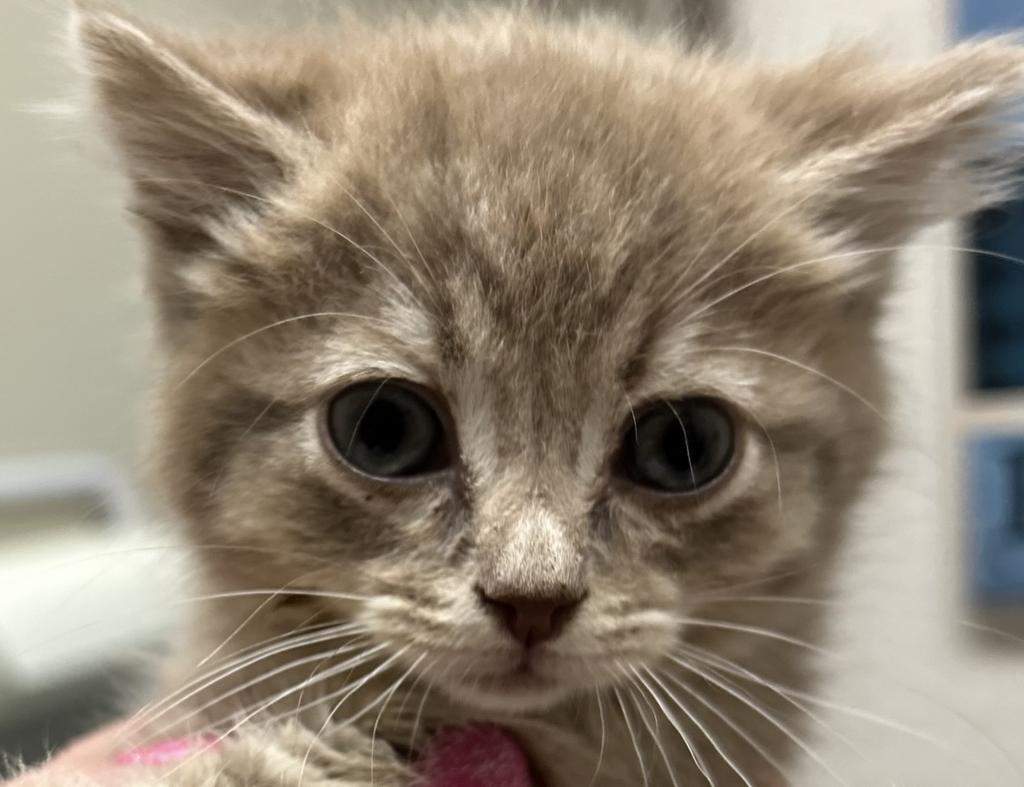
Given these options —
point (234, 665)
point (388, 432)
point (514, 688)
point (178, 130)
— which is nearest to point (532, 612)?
point (514, 688)

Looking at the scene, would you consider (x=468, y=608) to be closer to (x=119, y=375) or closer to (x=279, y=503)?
(x=279, y=503)

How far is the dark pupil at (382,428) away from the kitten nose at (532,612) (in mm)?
149

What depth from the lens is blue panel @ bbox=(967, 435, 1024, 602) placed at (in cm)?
154

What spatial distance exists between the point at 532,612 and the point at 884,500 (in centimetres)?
89

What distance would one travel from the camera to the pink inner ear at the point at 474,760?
797 millimetres

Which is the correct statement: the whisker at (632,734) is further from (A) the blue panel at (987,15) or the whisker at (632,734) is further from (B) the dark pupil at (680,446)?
(A) the blue panel at (987,15)

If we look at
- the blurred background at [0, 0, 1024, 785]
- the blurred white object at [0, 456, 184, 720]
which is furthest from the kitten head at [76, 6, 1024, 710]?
the blurred white object at [0, 456, 184, 720]

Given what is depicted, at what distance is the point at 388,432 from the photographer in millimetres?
800

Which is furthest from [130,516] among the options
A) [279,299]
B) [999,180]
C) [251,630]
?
[999,180]

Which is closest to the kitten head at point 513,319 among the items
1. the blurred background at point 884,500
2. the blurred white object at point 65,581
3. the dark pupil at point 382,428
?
the dark pupil at point 382,428

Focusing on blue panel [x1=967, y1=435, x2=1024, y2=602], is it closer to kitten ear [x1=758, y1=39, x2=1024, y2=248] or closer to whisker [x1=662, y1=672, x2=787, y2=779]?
kitten ear [x1=758, y1=39, x2=1024, y2=248]

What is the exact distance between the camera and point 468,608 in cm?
72

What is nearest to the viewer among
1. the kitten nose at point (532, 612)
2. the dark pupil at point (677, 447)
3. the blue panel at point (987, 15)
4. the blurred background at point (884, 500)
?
the kitten nose at point (532, 612)

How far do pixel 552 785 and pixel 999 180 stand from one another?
0.77 metres
